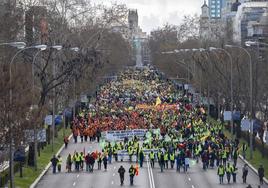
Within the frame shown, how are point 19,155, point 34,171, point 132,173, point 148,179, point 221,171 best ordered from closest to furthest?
point 132,173 < point 221,171 < point 148,179 < point 19,155 < point 34,171

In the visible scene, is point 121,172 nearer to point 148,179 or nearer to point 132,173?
point 132,173

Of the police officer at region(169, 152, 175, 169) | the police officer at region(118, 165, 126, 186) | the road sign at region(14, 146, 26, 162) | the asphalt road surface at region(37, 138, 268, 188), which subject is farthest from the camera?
the police officer at region(169, 152, 175, 169)

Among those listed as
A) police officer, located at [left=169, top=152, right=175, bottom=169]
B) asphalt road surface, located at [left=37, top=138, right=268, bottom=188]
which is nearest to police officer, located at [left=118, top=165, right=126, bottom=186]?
asphalt road surface, located at [left=37, top=138, right=268, bottom=188]

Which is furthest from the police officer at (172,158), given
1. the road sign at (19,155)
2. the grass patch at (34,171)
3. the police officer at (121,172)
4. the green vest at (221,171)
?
the road sign at (19,155)

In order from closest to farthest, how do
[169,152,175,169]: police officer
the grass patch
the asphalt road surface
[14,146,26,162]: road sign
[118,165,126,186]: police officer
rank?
[118,165,126,186]: police officer
the asphalt road surface
the grass patch
[14,146,26,162]: road sign
[169,152,175,169]: police officer

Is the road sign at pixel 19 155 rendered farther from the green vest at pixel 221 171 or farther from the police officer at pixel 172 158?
the green vest at pixel 221 171

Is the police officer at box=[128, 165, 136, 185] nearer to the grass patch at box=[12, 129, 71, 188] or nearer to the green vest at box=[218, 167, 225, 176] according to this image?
the green vest at box=[218, 167, 225, 176]

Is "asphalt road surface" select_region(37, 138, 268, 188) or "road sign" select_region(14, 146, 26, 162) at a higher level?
"road sign" select_region(14, 146, 26, 162)

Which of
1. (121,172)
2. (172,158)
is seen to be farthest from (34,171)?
(172,158)

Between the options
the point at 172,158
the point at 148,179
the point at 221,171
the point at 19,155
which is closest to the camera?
the point at 221,171

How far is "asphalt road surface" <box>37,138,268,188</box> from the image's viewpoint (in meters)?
41.4

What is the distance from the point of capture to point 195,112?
3275 inches

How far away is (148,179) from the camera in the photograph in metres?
43.3

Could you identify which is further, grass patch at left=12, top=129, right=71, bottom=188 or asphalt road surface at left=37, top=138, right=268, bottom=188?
grass patch at left=12, top=129, right=71, bottom=188
